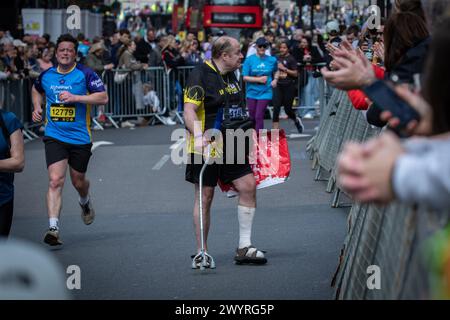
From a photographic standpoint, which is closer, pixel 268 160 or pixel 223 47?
pixel 223 47

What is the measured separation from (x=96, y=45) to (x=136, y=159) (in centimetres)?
748

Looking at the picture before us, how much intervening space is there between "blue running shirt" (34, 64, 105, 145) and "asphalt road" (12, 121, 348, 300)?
1.01 meters

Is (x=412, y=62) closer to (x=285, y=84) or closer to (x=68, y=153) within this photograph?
(x=68, y=153)

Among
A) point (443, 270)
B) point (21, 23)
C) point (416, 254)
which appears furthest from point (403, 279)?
point (21, 23)

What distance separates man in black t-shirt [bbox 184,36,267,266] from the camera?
8867 mm

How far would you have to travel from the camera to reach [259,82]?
19.0 m

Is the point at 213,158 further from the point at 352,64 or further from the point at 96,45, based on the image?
the point at 96,45

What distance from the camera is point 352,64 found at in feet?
14.4

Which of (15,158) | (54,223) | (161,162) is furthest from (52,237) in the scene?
(161,162)

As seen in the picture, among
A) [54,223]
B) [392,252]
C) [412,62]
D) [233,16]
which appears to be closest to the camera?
[392,252]

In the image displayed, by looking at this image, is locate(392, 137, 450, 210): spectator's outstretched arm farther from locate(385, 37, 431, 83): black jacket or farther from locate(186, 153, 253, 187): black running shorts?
locate(186, 153, 253, 187): black running shorts

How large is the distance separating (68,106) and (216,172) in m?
2.07

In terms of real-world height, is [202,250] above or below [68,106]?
below

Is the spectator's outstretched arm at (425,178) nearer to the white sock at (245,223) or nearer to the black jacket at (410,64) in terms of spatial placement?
the black jacket at (410,64)
